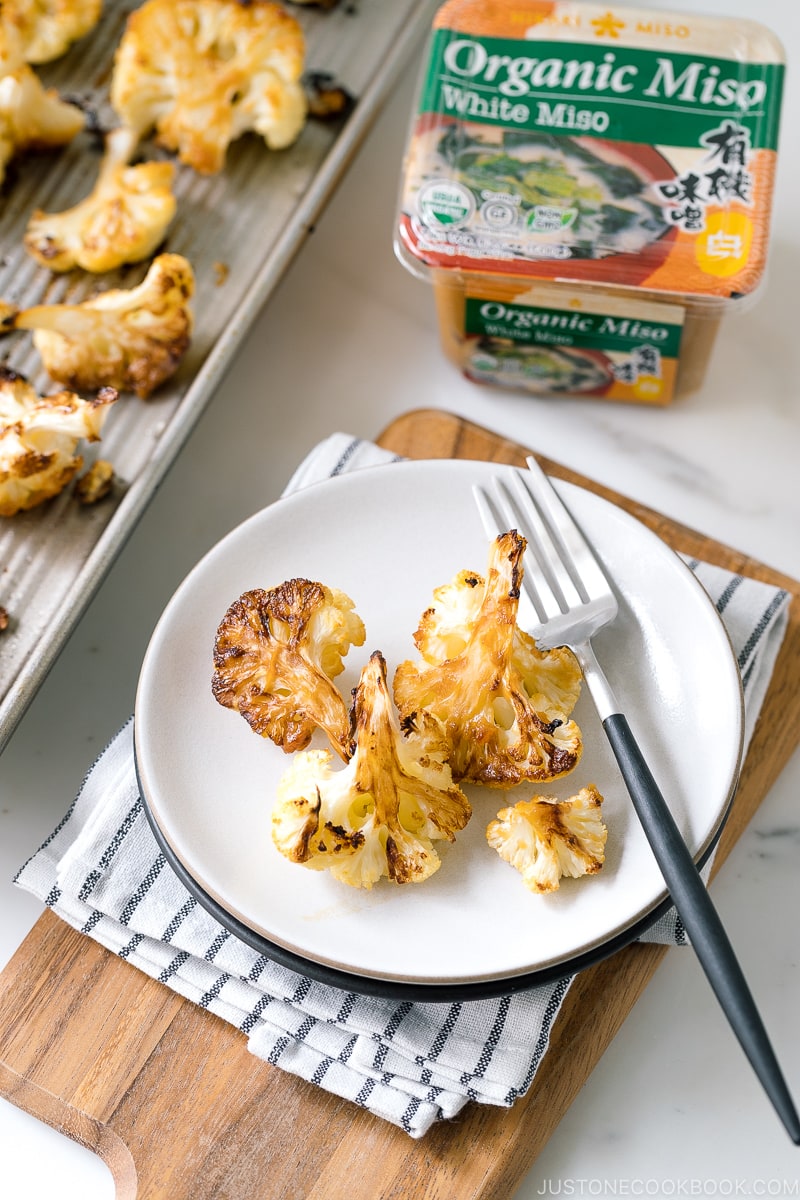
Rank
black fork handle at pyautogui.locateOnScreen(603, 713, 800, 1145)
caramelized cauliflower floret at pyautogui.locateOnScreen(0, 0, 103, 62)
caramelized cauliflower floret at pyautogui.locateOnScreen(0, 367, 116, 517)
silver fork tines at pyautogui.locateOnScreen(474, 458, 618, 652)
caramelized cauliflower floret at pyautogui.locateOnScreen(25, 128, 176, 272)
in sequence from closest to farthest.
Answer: black fork handle at pyautogui.locateOnScreen(603, 713, 800, 1145) < silver fork tines at pyautogui.locateOnScreen(474, 458, 618, 652) < caramelized cauliflower floret at pyautogui.locateOnScreen(0, 367, 116, 517) < caramelized cauliflower floret at pyautogui.locateOnScreen(25, 128, 176, 272) < caramelized cauliflower floret at pyautogui.locateOnScreen(0, 0, 103, 62)

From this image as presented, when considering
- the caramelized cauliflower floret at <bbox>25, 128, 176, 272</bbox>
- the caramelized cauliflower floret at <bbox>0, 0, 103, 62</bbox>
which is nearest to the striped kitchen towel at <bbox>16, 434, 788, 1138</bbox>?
the caramelized cauliflower floret at <bbox>25, 128, 176, 272</bbox>

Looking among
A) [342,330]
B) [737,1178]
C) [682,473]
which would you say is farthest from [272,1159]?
[342,330]

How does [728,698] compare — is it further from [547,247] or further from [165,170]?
[165,170]

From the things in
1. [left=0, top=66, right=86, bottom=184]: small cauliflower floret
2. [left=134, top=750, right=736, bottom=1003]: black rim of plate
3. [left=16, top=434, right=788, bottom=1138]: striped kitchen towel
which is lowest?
[left=16, top=434, right=788, bottom=1138]: striped kitchen towel

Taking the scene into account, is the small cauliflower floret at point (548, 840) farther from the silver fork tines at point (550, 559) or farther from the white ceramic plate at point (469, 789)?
the silver fork tines at point (550, 559)

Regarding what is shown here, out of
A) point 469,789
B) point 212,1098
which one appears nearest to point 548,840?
point 469,789

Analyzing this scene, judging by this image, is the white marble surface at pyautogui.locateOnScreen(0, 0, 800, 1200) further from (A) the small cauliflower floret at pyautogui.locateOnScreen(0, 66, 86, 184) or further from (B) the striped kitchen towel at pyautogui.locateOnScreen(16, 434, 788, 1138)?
(A) the small cauliflower floret at pyautogui.locateOnScreen(0, 66, 86, 184)

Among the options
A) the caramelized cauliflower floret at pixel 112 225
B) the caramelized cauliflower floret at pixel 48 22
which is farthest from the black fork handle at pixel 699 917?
the caramelized cauliflower floret at pixel 48 22
